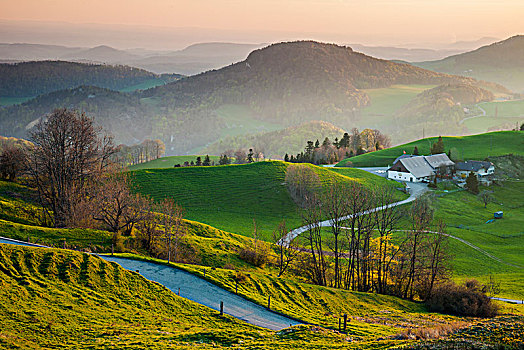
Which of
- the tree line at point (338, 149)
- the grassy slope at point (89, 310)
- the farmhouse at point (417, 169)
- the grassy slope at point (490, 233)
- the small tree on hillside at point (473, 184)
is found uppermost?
the tree line at point (338, 149)

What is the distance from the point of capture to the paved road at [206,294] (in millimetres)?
26516

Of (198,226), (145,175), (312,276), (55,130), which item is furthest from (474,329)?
(145,175)

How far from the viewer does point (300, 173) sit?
89062mm

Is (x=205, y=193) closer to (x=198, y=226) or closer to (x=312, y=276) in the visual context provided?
(x=198, y=226)

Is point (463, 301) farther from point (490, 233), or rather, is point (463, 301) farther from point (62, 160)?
point (62, 160)

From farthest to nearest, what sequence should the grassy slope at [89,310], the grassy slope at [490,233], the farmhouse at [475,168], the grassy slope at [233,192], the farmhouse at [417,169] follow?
the farmhouse at [475,168] → the farmhouse at [417,169] → the grassy slope at [233,192] → the grassy slope at [490,233] → the grassy slope at [89,310]

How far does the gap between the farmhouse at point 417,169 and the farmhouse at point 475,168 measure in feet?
8.45

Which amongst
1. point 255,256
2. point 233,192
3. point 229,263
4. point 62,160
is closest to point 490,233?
point 233,192

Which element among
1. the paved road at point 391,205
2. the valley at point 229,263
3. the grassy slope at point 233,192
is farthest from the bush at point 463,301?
the grassy slope at point 233,192

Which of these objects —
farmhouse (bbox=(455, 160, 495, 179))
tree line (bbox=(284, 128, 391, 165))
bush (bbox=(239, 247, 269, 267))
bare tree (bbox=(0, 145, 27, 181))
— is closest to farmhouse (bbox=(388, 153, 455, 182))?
farmhouse (bbox=(455, 160, 495, 179))

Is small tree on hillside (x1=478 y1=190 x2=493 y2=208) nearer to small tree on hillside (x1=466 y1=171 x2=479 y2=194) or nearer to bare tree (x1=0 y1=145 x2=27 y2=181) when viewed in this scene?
small tree on hillside (x1=466 y1=171 x2=479 y2=194)

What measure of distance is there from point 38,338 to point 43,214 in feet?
103

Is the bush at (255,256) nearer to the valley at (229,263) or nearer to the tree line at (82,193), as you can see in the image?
the valley at (229,263)

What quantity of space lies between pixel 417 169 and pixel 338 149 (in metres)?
56.7
